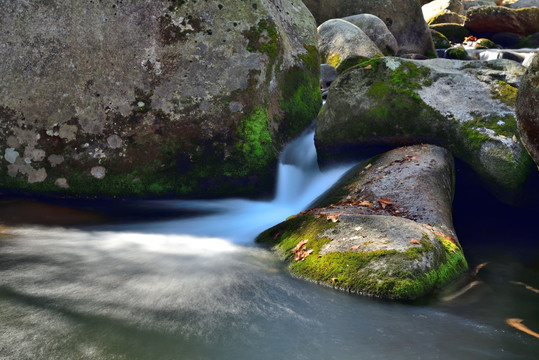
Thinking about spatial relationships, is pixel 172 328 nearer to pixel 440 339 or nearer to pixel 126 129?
pixel 440 339

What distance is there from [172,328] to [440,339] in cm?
185

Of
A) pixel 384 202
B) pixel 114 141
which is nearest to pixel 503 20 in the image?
pixel 384 202

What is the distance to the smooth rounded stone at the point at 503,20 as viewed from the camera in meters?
22.9

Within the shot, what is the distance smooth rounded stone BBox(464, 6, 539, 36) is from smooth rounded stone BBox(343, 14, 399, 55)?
975cm

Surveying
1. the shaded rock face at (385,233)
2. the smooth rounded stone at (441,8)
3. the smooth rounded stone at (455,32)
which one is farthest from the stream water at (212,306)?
the smooth rounded stone at (441,8)

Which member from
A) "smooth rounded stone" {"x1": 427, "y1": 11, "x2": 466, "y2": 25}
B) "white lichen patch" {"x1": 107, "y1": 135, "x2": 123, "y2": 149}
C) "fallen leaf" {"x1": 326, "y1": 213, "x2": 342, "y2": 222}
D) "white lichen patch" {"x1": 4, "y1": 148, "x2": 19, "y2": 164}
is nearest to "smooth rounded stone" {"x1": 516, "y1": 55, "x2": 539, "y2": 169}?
"fallen leaf" {"x1": 326, "y1": 213, "x2": 342, "y2": 222}

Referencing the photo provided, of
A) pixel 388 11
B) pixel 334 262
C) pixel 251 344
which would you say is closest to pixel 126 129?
pixel 334 262

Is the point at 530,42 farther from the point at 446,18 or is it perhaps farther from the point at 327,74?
the point at 327,74

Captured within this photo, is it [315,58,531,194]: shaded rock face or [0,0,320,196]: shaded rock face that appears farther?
[0,0,320,196]: shaded rock face

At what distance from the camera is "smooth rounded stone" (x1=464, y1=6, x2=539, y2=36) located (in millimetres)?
22891

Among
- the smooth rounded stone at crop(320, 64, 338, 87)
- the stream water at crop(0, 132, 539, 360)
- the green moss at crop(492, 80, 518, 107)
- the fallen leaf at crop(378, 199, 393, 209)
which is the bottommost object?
the stream water at crop(0, 132, 539, 360)

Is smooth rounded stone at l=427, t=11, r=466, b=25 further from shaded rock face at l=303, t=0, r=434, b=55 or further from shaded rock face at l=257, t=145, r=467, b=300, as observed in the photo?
shaded rock face at l=257, t=145, r=467, b=300

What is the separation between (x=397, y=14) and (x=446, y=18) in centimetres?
926

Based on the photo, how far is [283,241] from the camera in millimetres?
5242
